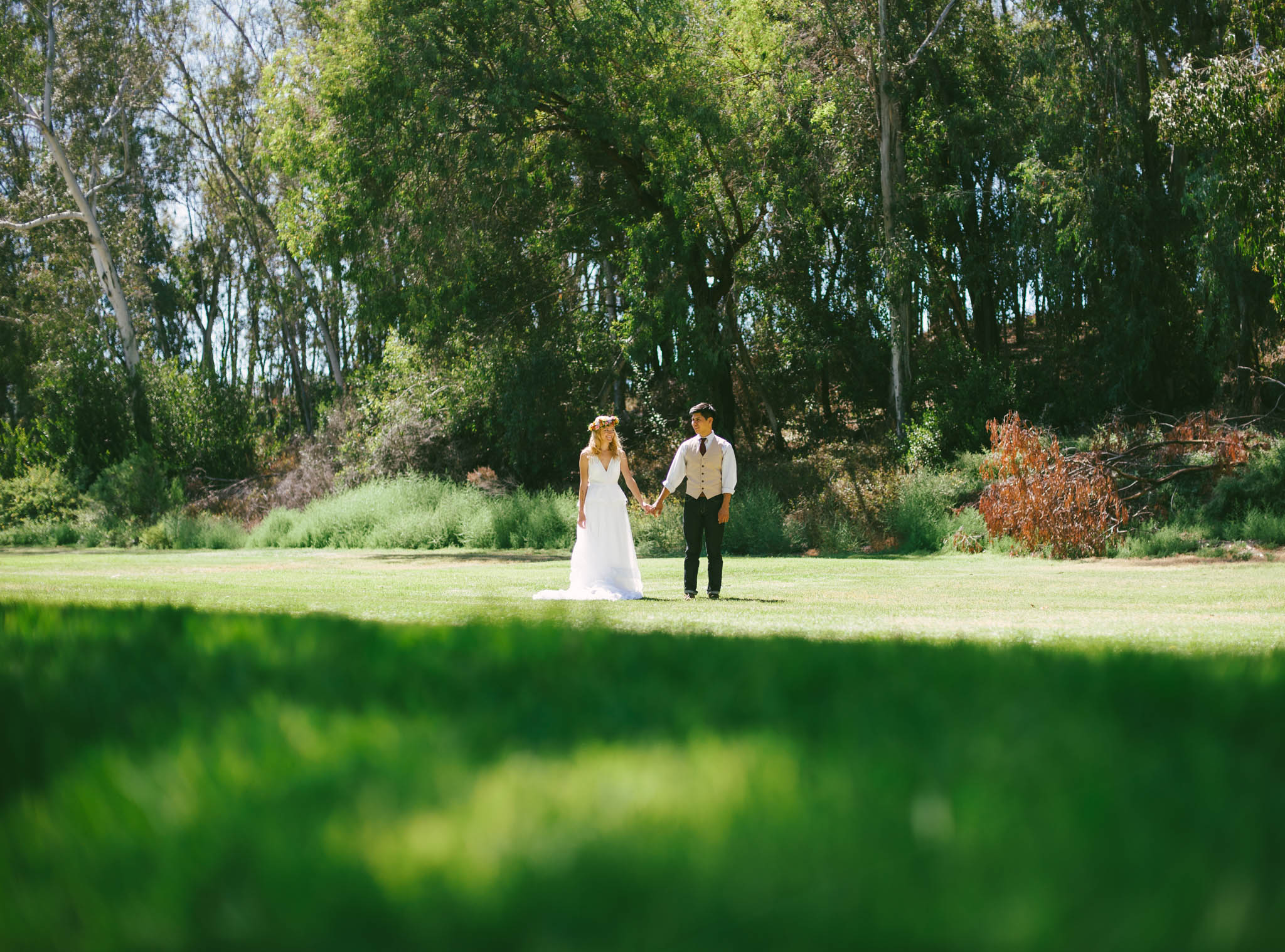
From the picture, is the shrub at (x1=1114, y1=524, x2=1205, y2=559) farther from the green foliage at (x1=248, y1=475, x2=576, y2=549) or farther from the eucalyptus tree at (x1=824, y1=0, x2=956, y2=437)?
the green foliage at (x1=248, y1=475, x2=576, y2=549)

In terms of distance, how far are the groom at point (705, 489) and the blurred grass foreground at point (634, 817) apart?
9538mm

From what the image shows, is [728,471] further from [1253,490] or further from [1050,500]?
[1253,490]

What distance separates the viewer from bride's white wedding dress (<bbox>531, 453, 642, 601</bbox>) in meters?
12.6

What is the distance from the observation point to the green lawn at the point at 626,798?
1221mm

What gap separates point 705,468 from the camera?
40.2 ft

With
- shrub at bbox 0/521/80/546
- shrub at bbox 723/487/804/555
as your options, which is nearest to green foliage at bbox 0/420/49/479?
shrub at bbox 0/521/80/546

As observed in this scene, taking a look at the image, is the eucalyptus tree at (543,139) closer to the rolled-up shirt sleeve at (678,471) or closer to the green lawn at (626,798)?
the rolled-up shirt sleeve at (678,471)

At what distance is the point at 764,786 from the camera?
5.16 feet

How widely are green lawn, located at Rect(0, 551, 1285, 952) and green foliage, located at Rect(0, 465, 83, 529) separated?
107ft

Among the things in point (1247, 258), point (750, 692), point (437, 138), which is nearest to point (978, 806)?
point (750, 692)

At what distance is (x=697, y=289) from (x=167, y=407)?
737 inches

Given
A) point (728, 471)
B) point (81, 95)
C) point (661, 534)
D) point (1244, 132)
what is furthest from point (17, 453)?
point (1244, 132)

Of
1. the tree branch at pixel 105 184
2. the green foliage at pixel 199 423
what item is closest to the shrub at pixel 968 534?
the green foliage at pixel 199 423

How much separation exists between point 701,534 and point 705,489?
0.58m
